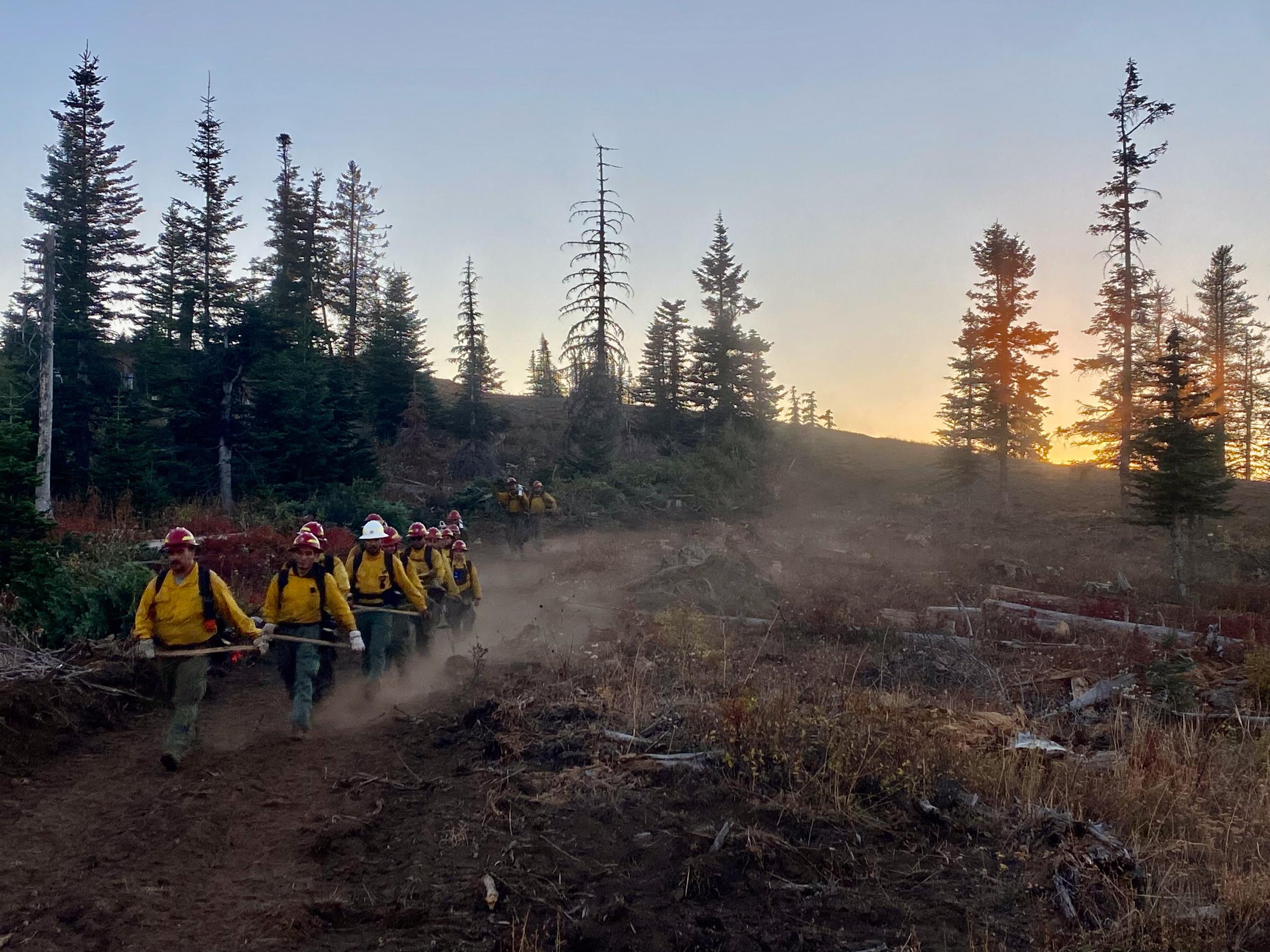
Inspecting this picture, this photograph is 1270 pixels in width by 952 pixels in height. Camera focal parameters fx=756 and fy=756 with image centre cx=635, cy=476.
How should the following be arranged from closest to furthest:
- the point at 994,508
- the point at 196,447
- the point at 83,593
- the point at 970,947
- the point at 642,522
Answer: the point at 970,947 < the point at 83,593 < the point at 196,447 < the point at 642,522 < the point at 994,508

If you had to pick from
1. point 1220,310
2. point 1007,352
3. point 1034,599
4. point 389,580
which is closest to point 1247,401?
point 1220,310

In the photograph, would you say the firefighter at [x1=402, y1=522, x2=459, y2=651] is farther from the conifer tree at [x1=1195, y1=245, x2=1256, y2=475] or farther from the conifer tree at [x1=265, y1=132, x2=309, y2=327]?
the conifer tree at [x1=1195, y1=245, x2=1256, y2=475]

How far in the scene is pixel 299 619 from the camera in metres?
7.91

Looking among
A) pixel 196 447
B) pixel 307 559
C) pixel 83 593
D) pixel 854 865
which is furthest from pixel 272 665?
pixel 196 447

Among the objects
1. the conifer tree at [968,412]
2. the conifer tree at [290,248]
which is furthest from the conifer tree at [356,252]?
the conifer tree at [968,412]

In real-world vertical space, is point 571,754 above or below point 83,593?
below

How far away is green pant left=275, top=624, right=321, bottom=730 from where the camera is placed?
25.4 ft

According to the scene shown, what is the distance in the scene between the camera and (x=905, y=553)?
25500 mm

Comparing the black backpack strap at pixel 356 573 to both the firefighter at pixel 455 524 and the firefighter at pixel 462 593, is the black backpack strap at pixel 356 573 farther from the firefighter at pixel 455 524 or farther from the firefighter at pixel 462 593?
the firefighter at pixel 455 524

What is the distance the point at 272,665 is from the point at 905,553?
67.9 feet

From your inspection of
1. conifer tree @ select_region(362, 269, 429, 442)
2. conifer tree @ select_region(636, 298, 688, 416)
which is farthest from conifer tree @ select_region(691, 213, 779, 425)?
conifer tree @ select_region(362, 269, 429, 442)

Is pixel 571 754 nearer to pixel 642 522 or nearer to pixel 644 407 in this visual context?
pixel 642 522

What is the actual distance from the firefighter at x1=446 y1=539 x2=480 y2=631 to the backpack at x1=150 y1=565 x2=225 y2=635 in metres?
4.40

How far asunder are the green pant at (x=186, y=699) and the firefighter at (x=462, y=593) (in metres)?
4.48
